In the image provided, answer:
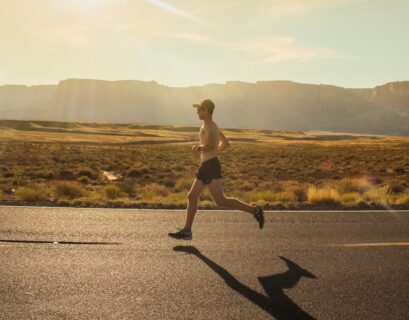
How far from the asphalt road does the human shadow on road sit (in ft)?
0.03

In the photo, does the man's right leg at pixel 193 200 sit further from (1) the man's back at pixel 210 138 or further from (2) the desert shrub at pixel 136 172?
(2) the desert shrub at pixel 136 172

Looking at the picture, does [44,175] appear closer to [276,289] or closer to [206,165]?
[206,165]

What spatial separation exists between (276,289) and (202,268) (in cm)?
94

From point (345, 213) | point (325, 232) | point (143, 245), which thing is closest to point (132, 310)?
point (143, 245)

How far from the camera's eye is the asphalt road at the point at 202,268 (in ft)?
13.2

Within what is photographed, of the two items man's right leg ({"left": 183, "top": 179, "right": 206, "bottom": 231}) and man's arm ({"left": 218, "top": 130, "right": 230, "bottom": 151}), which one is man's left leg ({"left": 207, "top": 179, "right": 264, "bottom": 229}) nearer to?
man's right leg ({"left": 183, "top": 179, "right": 206, "bottom": 231})

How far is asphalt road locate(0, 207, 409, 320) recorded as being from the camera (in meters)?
4.02

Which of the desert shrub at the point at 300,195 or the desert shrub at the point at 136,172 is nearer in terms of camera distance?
the desert shrub at the point at 300,195

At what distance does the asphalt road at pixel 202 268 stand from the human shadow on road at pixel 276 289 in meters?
0.01

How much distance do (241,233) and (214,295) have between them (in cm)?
273

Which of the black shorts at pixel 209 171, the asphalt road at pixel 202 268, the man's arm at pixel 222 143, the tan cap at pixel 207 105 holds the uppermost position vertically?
the tan cap at pixel 207 105

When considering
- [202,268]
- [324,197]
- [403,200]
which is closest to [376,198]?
[403,200]

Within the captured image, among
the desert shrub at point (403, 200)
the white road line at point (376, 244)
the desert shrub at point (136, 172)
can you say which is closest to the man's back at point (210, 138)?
the white road line at point (376, 244)

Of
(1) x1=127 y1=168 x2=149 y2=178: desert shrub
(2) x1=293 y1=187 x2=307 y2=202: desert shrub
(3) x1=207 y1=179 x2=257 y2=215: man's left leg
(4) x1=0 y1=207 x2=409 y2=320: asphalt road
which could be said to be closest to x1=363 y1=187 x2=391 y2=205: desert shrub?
(2) x1=293 y1=187 x2=307 y2=202: desert shrub
